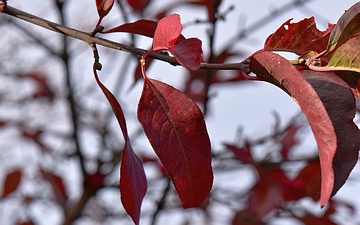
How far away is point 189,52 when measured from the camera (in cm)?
58

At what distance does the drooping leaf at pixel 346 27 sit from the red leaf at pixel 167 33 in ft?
0.61

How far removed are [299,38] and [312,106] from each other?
17 cm

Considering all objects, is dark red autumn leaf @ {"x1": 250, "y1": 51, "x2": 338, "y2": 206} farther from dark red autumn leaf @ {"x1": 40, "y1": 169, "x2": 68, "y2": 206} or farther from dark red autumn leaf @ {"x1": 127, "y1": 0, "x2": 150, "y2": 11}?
dark red autumn leaf @ {"x1": 40, "y1": 169, "x2": 68, "y2": 206}

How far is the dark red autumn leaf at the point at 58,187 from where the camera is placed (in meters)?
1.91

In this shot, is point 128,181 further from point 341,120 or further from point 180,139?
point 341,120

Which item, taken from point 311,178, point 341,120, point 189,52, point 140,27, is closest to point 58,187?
point 311,178

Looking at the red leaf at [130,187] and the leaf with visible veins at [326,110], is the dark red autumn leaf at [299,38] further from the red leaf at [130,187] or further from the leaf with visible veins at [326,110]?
the red leaf at [130,187]

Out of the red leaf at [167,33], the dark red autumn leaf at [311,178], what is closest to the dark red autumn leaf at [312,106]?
the red leaf at [167,33]

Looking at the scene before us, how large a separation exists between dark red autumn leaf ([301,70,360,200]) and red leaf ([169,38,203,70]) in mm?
143

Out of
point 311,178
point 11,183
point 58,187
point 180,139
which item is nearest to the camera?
point 180,139

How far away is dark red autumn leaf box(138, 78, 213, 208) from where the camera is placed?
1.95 feet

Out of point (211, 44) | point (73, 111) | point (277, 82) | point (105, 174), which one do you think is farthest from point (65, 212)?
point (277, 82)

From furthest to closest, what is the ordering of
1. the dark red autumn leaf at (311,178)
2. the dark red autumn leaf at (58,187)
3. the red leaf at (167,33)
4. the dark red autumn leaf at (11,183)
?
the dark red autumn leaf at (11,183)
the dark red autumn leaf at (58,187)
the dark red autumn leaf at (311,178)
the red leaf at (167,33)

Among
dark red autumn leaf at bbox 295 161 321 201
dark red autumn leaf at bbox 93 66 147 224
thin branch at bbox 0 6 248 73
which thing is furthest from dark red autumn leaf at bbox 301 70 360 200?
dark red autumn leaf at bbox 295 161 321 201
